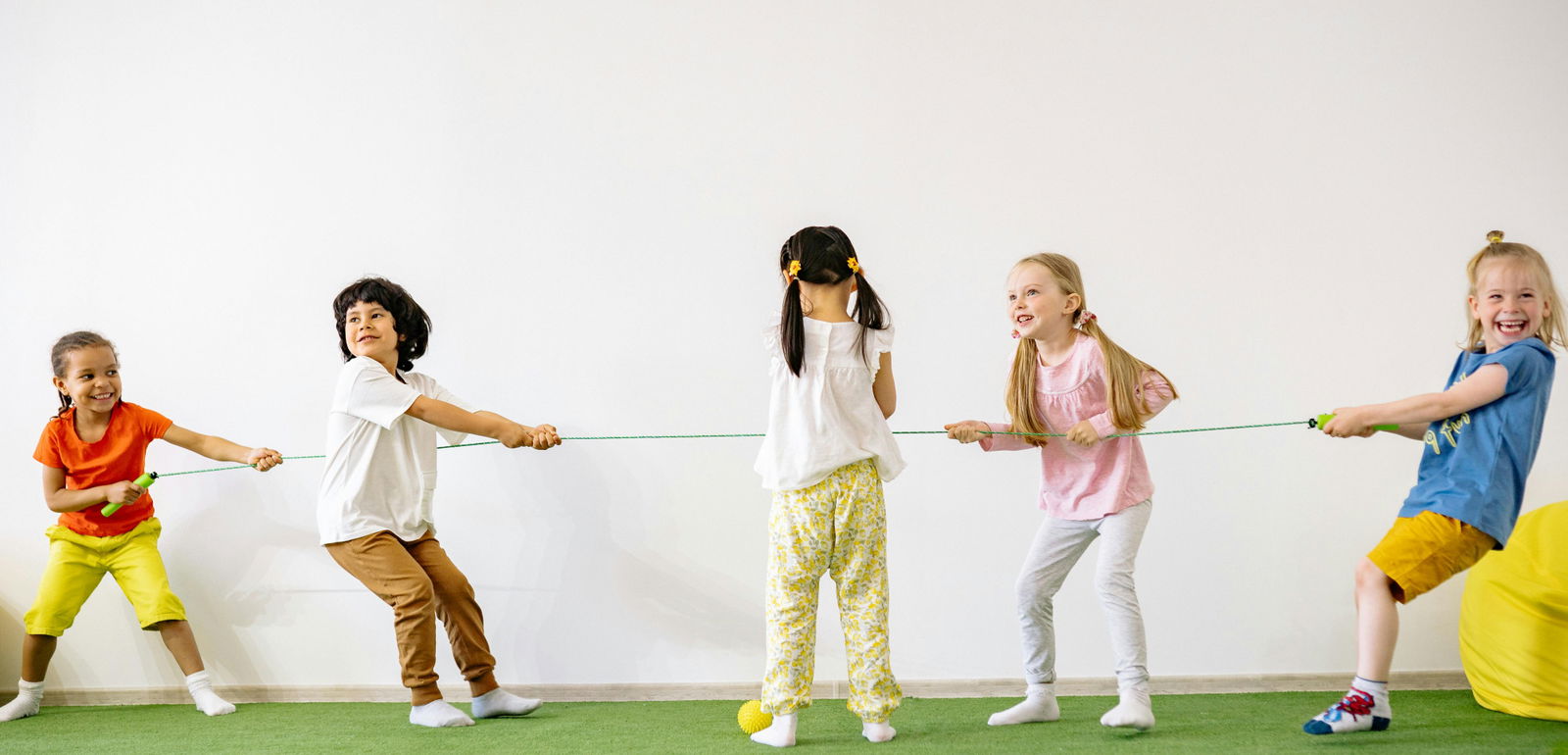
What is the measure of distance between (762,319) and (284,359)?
1.45m

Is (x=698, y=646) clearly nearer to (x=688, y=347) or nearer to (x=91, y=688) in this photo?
(x=688, y=347)

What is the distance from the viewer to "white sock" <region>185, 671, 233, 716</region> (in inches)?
125

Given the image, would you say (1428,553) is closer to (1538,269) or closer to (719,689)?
(1538,269)

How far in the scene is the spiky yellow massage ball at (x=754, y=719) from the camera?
262 cm

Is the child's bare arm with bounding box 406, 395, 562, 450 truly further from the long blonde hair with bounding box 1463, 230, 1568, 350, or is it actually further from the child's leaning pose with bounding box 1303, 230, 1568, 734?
the long blonde hair with bounding box 1463, 230, 1568, 350

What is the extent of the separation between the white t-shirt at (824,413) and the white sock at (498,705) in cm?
102

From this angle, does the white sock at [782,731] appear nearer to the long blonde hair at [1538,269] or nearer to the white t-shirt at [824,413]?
the white t-shirt at [824,413]

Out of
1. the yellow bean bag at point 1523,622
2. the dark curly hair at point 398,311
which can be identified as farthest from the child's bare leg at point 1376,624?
the dark curly hair at point 398,311

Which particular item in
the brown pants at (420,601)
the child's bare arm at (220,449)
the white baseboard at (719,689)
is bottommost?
the white baseboard at (719,689)

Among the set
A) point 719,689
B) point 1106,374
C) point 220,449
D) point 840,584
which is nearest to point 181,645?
point 220,449

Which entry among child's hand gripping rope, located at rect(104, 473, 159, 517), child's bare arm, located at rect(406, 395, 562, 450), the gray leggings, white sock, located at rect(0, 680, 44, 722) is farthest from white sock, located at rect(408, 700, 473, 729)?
the gray leggings

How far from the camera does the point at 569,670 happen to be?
3311mm

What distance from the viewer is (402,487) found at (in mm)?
2955

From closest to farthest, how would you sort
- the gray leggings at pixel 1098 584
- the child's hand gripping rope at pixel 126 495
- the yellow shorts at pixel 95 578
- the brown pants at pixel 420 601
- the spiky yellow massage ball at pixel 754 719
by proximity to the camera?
the gray leggings at pixel 1098 584 → the spiky yellow massage ball at pixel 754 719 → the brown pants at pixel 420 601 → the child's hand gripping rope at pixel 126 495 → the yellow shorts at pixel 95 578
